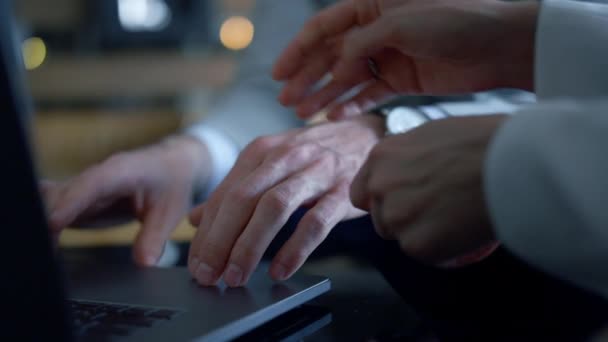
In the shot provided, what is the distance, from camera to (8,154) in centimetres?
22

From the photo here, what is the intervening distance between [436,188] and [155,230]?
40cm

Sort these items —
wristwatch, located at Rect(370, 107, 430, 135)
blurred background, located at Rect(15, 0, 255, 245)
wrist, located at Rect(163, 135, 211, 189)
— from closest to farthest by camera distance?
wristwatch, located at Rect(370, 107, 430, 135) → wrist, located at Rect(163, 135, 211, 189) → blurred background, located at Rect(15, 0, 255, 245)

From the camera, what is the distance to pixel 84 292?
0.50 m

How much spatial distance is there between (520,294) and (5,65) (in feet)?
1.27

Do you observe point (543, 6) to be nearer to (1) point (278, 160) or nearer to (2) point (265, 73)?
(1) point (278, 160)

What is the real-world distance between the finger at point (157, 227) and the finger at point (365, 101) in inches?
7.6

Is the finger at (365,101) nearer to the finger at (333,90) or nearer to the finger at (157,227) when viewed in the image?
the finger at (333,90)

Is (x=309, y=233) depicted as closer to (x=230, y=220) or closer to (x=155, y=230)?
(x=230, y=220)

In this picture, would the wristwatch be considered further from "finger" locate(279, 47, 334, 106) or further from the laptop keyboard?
the laptop keyboard

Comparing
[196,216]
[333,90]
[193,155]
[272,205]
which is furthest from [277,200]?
[193,155]

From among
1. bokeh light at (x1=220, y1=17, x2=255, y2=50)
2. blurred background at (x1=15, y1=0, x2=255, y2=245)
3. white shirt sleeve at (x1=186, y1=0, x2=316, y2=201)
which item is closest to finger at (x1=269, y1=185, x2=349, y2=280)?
white shirt sleeve at (x1=186, y1=0, x2=316, y2=201)

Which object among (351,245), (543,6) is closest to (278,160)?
(351,245)

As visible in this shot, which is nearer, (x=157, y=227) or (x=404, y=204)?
(x=404, y=204)

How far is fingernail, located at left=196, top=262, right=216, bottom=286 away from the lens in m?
0.49
